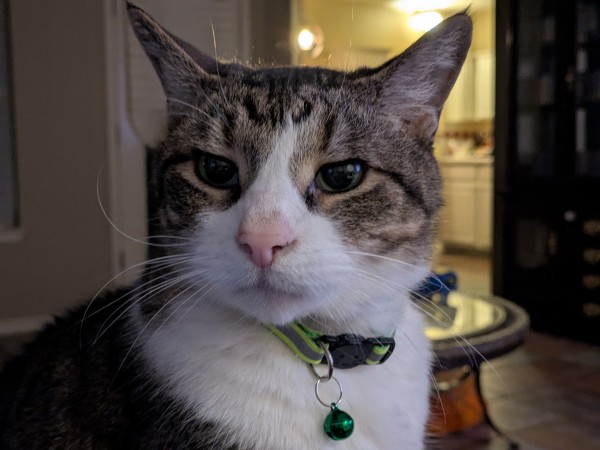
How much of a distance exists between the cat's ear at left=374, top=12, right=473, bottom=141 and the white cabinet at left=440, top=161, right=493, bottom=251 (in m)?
4.90

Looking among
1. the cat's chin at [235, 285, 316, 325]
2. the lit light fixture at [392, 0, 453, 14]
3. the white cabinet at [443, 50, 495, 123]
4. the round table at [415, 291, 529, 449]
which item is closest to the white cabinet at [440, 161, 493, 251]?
the white cabinet at [443, 50, 495, 123]

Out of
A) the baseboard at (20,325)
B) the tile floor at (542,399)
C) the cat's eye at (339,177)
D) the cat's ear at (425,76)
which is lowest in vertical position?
the tile floor at (542,399)

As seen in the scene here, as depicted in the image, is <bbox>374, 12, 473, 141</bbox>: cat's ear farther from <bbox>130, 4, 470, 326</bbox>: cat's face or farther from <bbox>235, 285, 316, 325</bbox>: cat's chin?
<bbox>235, 285, 316, 325</bbox>: cat's chin

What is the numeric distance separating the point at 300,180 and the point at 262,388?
28 cm

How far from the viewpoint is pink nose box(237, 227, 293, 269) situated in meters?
0.67

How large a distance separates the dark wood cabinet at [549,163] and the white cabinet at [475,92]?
2.85 metres

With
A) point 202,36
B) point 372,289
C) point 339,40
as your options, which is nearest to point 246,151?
point 372,289

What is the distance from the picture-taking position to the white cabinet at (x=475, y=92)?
6.11m

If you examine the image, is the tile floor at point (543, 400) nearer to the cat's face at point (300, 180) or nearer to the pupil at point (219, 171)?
the cat's face at point (300, 180)

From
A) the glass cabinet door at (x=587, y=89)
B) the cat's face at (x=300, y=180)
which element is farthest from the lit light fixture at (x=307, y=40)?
the cat's face at (x=300, y=180)

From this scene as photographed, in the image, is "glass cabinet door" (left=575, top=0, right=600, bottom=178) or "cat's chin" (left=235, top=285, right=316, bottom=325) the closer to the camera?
"cat's chin" (left=235, top=285, right=316, bottom=325)

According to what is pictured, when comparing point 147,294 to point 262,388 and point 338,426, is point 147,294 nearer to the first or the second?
point 262,388

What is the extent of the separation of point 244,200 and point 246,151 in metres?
0.09

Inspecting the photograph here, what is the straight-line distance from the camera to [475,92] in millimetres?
6266
